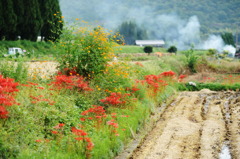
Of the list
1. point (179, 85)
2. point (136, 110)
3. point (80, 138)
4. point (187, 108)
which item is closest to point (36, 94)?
point (80, 138)

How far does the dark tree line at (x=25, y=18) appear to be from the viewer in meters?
26.4

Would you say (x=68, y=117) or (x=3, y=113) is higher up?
(x=3, y=113)

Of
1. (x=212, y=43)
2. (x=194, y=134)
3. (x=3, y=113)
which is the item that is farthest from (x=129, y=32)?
(x=3, y=113)

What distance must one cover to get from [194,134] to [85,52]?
15.9 ft

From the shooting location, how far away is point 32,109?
7.35m

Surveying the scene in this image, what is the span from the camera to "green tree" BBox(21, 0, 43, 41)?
28828 mm

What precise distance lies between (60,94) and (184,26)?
135 m

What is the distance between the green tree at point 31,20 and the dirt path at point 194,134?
19616 millimetres

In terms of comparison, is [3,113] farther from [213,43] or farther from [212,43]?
[212,43]

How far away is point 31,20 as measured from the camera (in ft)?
96.4

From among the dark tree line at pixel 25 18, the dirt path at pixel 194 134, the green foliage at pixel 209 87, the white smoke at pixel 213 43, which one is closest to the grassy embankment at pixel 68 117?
the dirt path at pixel 194 134

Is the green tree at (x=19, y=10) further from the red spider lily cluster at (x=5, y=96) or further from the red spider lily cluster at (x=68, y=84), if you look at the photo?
the red spider lily cluster at (x=5, y=96)

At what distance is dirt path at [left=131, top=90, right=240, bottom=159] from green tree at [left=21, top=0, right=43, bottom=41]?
19616 mm

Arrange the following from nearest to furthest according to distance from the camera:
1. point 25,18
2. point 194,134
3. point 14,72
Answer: point 194,134, point 14,72, point 25,18
